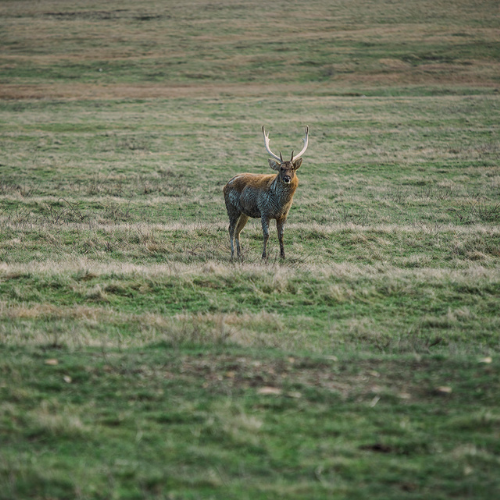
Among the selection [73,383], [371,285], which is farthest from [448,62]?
[73,383]

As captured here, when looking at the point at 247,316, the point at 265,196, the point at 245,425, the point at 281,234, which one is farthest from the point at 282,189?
the point at 245,425

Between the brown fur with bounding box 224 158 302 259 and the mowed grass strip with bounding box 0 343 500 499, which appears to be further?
the brown fur with bounding box 224 158 302 259

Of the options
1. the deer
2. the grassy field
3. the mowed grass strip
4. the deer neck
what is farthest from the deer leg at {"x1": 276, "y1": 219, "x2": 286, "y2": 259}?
the mowed grass strip

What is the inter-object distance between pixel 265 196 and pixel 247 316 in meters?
5.41

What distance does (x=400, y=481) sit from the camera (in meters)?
4.14

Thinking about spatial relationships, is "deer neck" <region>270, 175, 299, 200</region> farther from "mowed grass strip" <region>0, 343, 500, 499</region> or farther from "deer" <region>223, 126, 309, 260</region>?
"mowed grass strip" <region>0, 343, 500, 499</region>

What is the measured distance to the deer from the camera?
44.8ft

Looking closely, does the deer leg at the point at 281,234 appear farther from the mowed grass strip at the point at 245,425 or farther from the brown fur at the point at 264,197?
the mowed grass strip at the point at 245,425

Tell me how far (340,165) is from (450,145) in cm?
774

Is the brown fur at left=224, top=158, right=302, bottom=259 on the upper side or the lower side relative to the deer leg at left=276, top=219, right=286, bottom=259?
upper

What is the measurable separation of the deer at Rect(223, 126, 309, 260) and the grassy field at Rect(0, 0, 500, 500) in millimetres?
796

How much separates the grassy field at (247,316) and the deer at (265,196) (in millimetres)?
796

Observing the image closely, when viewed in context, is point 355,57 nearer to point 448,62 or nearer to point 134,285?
point 448,62

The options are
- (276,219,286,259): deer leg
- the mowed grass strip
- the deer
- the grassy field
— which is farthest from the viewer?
(276,219,286,259): deer leg
